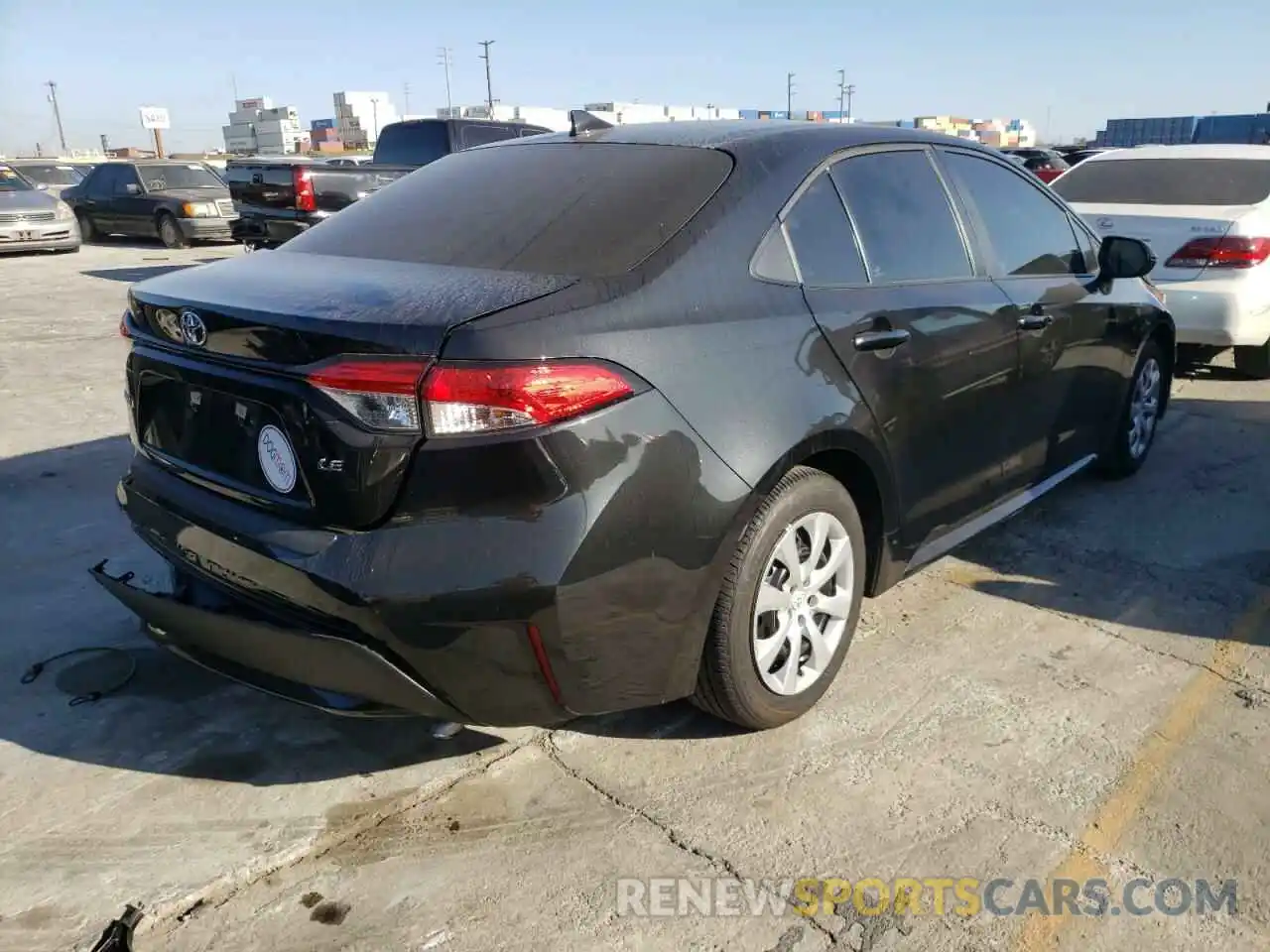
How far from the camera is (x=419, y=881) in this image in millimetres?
2402

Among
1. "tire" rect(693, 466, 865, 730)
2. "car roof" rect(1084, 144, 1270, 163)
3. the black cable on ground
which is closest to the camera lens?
"tire" rect(693, 466, 865, 730)

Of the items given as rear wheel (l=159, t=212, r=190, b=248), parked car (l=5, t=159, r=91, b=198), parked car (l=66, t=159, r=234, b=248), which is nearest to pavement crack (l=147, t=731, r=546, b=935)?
parked car (l=66, t=159, r=234, b=248)

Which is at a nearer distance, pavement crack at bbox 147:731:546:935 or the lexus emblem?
pavement crack at bbox 147:731:546:935

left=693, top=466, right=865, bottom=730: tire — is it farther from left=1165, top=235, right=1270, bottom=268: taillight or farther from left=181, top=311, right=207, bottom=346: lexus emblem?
left=1165, top=235, right=1270, bottom=268: taillight

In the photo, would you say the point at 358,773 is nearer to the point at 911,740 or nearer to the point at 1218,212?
the point at 911,740

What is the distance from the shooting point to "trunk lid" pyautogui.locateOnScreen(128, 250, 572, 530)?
87.1 inches

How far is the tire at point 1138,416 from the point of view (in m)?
4.86

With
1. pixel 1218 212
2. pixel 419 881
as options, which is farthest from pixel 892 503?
pixel 1218 212

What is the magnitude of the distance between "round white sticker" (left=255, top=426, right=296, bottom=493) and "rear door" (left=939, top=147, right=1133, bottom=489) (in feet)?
8.30

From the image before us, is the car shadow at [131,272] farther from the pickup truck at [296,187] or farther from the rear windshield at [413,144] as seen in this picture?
the rear windshield at [413,144]

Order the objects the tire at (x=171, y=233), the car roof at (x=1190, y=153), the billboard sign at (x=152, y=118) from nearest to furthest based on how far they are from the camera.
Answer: the car roof at (x=1190, y=153) → the tire at (x=171, y=233) → the billboard sign at (x=152, y=118)

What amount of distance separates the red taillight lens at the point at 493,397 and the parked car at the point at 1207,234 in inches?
191

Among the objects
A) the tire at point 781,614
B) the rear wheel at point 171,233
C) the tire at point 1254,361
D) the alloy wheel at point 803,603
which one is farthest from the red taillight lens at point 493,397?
the rear wheel at point 171,233

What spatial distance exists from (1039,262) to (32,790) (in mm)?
3868
